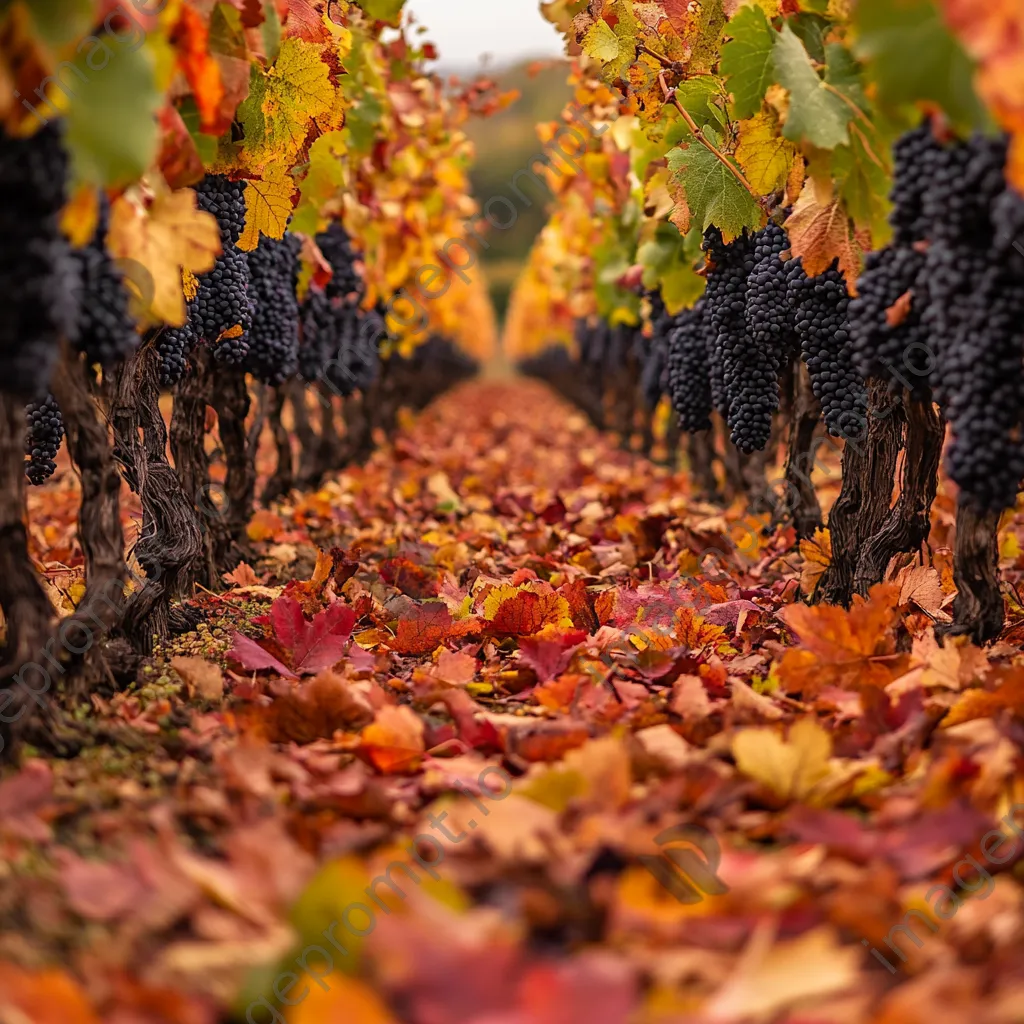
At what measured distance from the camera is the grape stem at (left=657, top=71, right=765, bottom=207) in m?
3.64

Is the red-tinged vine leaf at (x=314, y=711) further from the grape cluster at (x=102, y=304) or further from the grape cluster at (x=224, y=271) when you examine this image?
the grape cluster at (x=224, y=271)

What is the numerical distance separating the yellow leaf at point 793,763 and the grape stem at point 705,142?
7.20 feet

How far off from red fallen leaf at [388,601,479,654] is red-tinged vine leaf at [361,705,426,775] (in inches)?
40.3

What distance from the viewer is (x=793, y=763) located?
6.65ft

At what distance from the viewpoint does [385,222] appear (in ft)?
28.2

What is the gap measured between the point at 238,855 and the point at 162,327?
2.18 m

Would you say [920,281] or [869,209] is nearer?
[920,281]

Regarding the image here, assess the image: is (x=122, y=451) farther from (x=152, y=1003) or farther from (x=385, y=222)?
(x=385, y=222)

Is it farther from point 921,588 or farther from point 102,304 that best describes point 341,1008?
point 921,588

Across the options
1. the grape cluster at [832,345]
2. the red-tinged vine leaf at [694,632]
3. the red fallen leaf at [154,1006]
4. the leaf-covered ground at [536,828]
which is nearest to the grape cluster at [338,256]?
the leaf-covered ground at [536,828]

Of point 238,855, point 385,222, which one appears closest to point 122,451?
point 238,855

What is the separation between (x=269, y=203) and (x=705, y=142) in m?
1.56

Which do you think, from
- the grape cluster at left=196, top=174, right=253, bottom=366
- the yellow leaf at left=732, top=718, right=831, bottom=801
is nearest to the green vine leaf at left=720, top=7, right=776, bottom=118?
the grape cluster at left=196, top=174, right=253, bottom=366

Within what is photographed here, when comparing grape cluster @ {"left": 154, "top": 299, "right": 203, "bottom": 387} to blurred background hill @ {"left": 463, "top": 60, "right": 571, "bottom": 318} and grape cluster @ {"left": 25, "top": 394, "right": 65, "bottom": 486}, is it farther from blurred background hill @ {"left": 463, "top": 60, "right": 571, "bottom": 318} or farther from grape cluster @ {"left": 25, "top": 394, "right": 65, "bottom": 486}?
blurred background hill @ {"left": 463, "top": 60, "right": 571, "bottom": 318}
